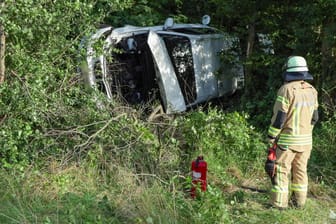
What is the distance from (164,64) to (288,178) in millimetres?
3050

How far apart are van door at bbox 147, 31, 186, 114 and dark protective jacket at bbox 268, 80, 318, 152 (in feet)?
8.17

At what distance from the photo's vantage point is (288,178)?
5.45 m

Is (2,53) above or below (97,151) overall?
above

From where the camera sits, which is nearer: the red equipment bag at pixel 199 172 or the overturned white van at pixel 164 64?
the red equipment bag at pixel 199 172

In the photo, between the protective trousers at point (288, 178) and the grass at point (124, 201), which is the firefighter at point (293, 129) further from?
the grass at point (124, 201)

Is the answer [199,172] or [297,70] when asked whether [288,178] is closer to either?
[199,172]

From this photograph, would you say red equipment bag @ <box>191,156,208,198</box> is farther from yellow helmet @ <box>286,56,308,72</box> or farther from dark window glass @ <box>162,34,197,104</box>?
dark window glass @ <box>162,34,197,104</box>

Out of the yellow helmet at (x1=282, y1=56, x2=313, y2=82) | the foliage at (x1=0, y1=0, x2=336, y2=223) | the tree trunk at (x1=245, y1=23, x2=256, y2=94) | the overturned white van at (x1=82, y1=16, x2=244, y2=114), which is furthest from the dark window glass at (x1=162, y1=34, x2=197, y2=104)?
Answer: the yellow helmet at (x1=282, y1=56, x2=313, y2=82)

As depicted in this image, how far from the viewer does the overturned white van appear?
7.04 m

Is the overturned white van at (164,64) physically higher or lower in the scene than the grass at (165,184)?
higher

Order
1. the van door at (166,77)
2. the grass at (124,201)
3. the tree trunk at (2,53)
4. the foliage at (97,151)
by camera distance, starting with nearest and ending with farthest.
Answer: the grass at (124,201) → the foliage at (97,151) → the tree trunk at (2,53) → the van door at (166,77)

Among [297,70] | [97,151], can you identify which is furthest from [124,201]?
[297,70]

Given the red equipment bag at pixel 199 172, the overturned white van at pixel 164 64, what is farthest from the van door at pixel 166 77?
the red equipment bag at pixel 199 172

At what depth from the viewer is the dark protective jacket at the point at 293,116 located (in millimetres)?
5070
